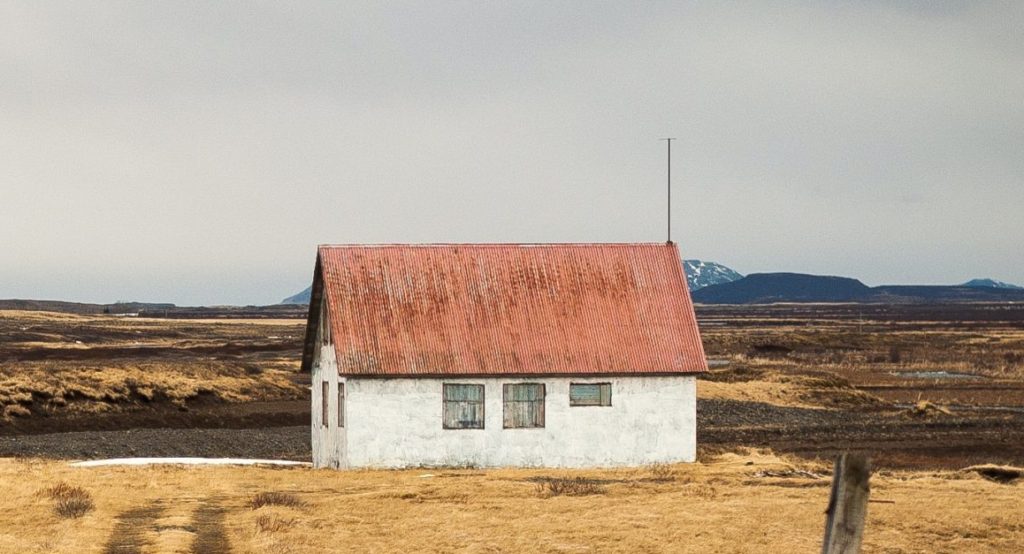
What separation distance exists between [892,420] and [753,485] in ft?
80.5

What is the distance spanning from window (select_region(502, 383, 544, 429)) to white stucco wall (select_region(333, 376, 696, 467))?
0.14m

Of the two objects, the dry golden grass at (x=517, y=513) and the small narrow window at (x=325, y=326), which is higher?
the small narrow window at (x=325, y=326)

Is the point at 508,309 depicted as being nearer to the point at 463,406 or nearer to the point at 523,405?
the point at 523,405

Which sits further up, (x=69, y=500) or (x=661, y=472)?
(x=69, y=500)

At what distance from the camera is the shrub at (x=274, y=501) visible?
79.4 feet

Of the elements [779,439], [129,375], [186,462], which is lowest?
[779,439]

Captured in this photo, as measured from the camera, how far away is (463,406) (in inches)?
1273

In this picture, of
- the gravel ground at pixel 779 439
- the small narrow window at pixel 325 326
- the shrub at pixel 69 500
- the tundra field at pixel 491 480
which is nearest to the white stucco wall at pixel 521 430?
the tundra field at pixel 491 480

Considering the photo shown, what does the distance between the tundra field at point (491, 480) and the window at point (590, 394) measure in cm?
186

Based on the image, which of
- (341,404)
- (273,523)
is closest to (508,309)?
(341,404)

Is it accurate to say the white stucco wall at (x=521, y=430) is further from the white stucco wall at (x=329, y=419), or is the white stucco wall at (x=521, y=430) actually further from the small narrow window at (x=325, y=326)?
the small narrow window at (x=325, y=326)

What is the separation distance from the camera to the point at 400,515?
75.5ft

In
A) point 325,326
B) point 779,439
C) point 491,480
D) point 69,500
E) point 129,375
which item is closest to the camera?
point 69,500

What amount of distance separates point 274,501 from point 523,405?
9228mm
